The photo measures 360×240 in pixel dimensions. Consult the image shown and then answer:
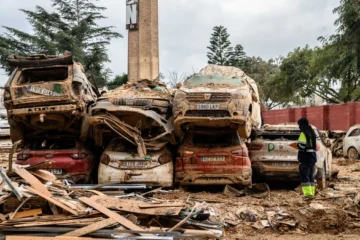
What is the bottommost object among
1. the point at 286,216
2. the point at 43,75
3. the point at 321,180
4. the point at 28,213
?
the point at 286,216

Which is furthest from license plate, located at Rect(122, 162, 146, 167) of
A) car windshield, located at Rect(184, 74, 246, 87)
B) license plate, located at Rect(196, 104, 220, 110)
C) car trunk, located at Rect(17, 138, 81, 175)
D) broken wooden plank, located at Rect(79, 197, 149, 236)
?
broken wooden plank, located at Rect(79, 197, 149, 236)

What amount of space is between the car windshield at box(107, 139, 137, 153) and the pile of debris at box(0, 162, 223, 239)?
294 centimetres

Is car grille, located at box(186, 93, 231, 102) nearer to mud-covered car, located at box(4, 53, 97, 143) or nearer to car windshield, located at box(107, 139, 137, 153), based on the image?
car windshield, located at box(107, 139, 137, 153)

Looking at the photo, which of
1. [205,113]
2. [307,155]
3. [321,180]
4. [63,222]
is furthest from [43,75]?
[321,180]

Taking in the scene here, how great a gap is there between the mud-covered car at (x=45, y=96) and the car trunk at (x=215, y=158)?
8.46 ft

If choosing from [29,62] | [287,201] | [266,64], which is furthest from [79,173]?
[266,64]

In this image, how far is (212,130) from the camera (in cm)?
1097

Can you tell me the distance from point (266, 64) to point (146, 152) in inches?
2122

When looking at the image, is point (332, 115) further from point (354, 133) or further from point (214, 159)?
point (214, 159)

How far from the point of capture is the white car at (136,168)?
420 inches

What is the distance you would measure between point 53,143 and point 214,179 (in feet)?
12.6

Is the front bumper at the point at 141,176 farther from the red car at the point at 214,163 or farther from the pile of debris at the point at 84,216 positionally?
the pile of debris at the point at 84,216

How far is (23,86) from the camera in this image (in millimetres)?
10945

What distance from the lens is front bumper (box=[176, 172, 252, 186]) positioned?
10719 millimetres
